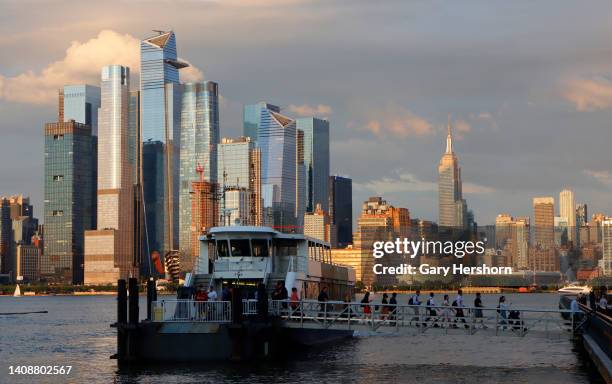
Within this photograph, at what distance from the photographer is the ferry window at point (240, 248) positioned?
53906 mm

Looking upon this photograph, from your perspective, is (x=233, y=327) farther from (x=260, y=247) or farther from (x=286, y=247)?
(x=286, y=247)

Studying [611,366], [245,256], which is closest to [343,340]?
[245,256]

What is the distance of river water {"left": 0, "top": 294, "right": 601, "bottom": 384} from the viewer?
4503 centimetres

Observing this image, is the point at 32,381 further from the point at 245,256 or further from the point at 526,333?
the point at 526,333

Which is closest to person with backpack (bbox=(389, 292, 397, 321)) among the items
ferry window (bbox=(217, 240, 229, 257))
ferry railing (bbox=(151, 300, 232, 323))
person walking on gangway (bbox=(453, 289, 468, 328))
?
person walking on gangway (bbox=(453, 289, 468, 328))

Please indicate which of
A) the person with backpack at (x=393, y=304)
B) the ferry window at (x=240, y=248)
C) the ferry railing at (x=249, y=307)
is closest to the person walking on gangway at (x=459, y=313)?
the person with backpack at (x=393, y=304)

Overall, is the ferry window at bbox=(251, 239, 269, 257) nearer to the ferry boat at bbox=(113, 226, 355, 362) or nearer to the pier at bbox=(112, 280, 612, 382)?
the ferry boat at bbox=(113, 226, 355, 362)

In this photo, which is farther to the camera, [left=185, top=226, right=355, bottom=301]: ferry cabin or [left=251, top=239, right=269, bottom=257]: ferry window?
[left=251, top=239, right=269, bottom=257]: ferry window

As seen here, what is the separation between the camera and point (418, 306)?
47438 millimetres

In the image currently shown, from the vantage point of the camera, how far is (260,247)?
54094 mm

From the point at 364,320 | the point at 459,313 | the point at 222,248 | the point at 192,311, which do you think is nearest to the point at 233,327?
the point at 192,311

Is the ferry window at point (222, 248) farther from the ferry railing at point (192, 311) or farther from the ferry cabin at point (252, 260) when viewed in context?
the ferry railing at point (192, 311)

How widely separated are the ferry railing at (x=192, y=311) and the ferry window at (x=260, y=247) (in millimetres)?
7043

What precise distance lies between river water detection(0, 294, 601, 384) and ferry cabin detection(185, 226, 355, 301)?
406 centimetres
